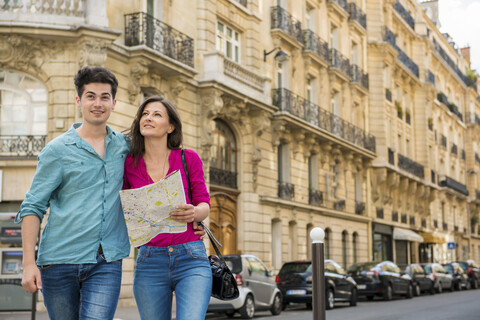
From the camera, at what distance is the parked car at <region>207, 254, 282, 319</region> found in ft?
50.6

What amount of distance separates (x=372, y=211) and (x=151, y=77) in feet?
71.6

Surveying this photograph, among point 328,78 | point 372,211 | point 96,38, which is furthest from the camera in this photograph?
point 372,211

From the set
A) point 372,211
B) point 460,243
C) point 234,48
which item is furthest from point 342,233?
point 460,243

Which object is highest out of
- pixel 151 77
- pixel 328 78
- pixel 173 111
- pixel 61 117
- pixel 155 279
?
pixel 328 78

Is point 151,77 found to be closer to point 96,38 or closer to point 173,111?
A: point 96,38

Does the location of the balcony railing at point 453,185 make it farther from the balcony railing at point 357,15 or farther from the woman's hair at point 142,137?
the woman's hair at point 142,137

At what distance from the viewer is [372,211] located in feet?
127

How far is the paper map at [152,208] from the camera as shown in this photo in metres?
3.74

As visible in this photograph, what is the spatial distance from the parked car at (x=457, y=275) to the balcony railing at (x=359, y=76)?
35.0ft

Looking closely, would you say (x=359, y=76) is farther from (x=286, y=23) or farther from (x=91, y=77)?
(x=91, y=77)

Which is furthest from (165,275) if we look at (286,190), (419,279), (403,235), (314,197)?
(403,235)

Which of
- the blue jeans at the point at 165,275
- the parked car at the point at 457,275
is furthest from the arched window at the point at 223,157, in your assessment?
the blue jeans at the point at 165,275

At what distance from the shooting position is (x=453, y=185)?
55875 millimetres

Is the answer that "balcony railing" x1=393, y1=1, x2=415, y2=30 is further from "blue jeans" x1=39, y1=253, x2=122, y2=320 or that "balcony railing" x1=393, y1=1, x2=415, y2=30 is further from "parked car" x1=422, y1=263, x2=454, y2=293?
"blue jeans" x1=39, y1=253, x2=122, y2=320
